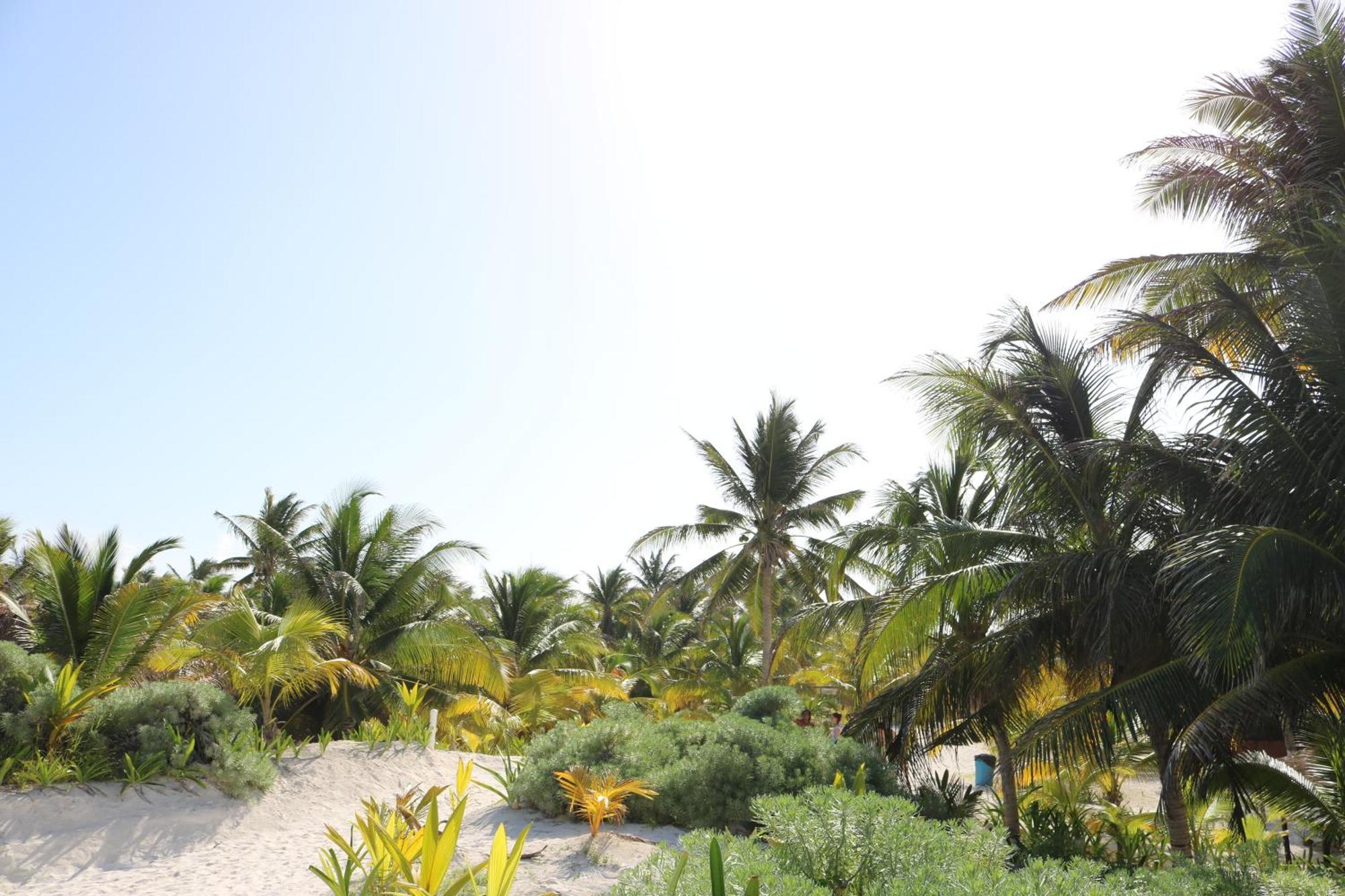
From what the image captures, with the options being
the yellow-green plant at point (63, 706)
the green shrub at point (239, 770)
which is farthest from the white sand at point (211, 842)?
the yellow-green plant at point (63, 706)

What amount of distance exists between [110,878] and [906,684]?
30.3 feet

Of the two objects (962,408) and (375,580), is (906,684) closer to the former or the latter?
(962,408)

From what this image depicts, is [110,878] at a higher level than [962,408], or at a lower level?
lower

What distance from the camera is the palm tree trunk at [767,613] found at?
63.9ft

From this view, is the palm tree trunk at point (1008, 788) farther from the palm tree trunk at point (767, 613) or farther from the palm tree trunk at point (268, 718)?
the palm tree trunk at point (268, 718)

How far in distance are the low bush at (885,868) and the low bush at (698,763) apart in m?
3.36

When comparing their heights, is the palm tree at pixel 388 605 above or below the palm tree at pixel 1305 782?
above

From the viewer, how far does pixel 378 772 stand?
11984mm

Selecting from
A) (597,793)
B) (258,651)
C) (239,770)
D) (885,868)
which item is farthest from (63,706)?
(885,868)

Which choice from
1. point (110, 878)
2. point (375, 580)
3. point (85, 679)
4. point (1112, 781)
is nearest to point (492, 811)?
point (110, 878)

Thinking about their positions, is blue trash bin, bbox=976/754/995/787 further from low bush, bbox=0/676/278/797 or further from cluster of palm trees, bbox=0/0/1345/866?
low bush, bbox=0/676/278/797

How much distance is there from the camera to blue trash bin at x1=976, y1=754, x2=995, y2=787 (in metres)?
16.9

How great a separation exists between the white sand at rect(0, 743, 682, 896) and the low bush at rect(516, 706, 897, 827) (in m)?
0.35

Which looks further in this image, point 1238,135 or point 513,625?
point 513,625
